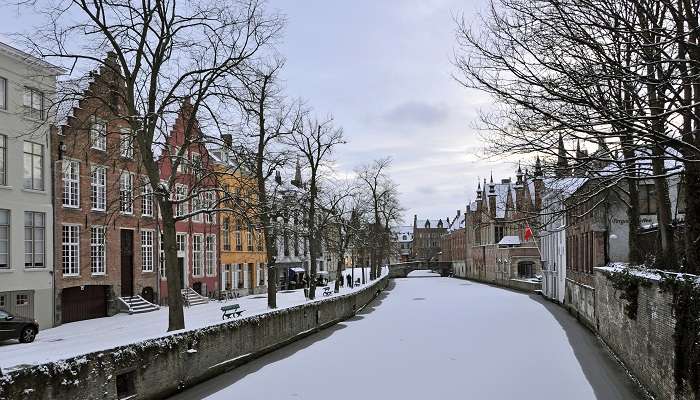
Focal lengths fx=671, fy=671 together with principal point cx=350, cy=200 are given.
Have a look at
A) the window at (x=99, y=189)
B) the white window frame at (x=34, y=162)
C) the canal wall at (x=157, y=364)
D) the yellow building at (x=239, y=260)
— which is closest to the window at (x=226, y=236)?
the yellow building at (x=239, y=260)

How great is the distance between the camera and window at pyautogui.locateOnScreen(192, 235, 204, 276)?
139ft

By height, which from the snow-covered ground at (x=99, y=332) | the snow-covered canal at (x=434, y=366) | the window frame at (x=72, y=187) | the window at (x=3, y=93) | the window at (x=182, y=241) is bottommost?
the snow-covered canal at (x=434, y=366)

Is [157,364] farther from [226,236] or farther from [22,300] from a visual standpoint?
[226,236]

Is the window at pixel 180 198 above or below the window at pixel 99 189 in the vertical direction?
below

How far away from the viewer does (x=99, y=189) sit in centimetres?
→ 3203

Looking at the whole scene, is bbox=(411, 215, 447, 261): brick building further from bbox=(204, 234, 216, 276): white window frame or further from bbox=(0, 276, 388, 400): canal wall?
bbox=(0, 276, 388, 400): canal wall

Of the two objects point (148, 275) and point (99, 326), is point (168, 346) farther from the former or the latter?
point (148, 275)

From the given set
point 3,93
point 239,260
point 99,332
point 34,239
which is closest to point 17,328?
point 99,332

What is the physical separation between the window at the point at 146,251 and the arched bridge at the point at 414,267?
251ft

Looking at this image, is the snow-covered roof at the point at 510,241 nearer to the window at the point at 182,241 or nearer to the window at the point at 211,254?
the window at the point at 211,254

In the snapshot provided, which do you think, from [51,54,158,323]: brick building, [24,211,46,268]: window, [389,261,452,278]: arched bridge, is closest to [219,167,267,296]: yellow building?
[51,54,158,323]: brick building

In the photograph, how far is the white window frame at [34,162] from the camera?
2656 centimetres

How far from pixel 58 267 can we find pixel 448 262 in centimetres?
10588

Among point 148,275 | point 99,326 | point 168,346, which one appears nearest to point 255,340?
point 168,346
